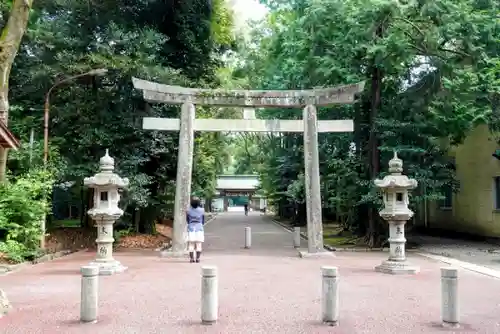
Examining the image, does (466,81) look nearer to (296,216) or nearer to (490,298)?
(490,298)

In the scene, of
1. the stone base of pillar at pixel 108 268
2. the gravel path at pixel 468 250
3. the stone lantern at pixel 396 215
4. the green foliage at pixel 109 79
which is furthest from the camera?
the green foliage at pixel 109 79

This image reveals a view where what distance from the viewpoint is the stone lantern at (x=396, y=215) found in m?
13.5

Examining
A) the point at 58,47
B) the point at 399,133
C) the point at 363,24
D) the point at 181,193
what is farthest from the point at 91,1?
the point at 399,133

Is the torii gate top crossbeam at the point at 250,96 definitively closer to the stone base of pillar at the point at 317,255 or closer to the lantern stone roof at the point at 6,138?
the lantern stone roof at the point at 6,138

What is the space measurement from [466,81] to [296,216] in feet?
70.2

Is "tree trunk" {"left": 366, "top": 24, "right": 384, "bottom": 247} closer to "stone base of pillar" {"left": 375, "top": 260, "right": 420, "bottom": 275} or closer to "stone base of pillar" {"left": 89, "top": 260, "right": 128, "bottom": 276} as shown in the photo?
"stone base of pillar" {"left": 375, "top": 260, "right": 420, "bottom": 275}

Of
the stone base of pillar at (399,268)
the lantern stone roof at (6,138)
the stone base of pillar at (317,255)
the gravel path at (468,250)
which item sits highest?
the lantern stone roof at (6,138)

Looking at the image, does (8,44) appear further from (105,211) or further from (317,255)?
(317,255)

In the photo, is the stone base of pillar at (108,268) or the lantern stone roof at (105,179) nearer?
the stone base of pillar at (108,268)

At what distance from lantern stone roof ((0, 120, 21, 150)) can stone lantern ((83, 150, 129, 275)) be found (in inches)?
111

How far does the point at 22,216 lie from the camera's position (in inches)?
627

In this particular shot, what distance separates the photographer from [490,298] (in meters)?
9.80

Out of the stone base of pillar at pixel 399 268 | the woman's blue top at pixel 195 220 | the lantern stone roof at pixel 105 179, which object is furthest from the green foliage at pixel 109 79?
the stone base of pillar at pixel 399 268

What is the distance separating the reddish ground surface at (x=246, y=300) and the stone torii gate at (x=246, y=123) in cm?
269
